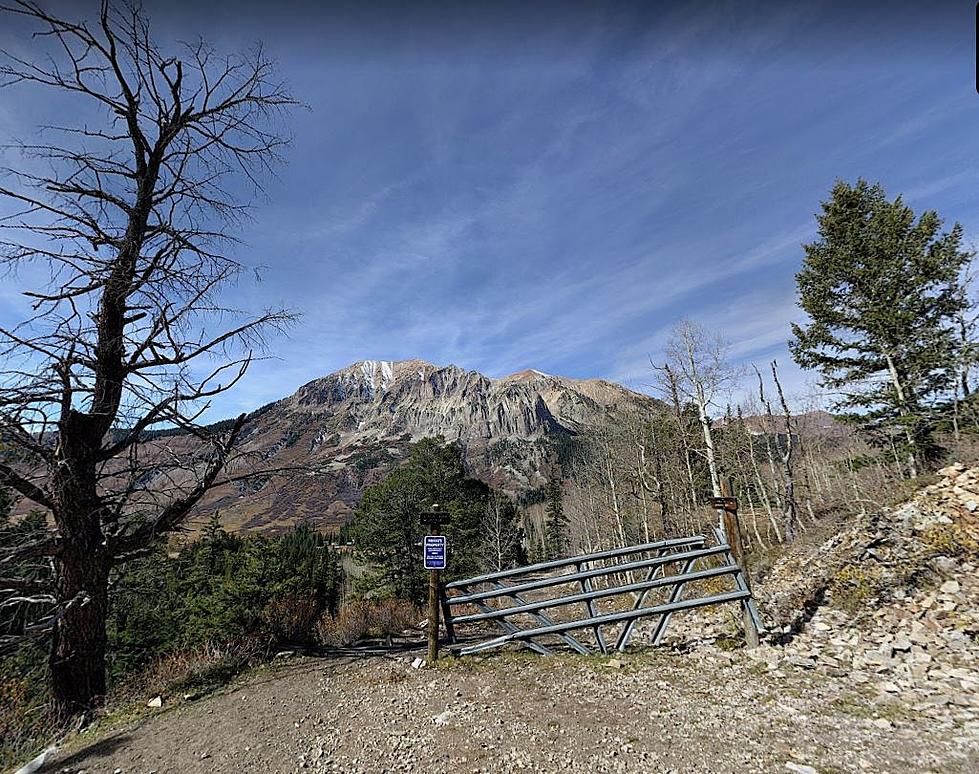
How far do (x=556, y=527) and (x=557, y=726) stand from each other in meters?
44.4

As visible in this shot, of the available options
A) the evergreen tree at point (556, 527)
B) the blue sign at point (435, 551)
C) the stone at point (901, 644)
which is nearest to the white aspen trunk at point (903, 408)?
the stone at point (901, 644)

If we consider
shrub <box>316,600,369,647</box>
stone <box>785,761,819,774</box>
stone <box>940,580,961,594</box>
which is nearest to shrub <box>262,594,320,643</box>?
shrub <box>316,600,369,647</box>

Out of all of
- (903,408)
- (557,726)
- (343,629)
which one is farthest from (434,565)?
(903,408)

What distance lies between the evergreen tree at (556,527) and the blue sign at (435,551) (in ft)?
130

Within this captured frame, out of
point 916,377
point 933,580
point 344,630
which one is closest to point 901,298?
point 916,377

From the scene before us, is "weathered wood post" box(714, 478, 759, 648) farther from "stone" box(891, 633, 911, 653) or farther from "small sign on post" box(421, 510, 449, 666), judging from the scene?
"small sign on post" box(421, 510, 449, 666)

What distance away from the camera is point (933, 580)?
6.89 m

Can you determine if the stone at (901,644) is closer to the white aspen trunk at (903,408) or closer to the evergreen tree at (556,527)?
the white aspen trunk at (903,408)

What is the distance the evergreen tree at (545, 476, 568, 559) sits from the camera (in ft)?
151

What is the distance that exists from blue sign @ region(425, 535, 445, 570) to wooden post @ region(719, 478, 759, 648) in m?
4.38

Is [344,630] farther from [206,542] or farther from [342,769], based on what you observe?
[206,542]

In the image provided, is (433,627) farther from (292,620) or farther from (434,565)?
(292,620)

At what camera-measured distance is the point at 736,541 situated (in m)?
6.80

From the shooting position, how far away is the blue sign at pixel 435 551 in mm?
7035
